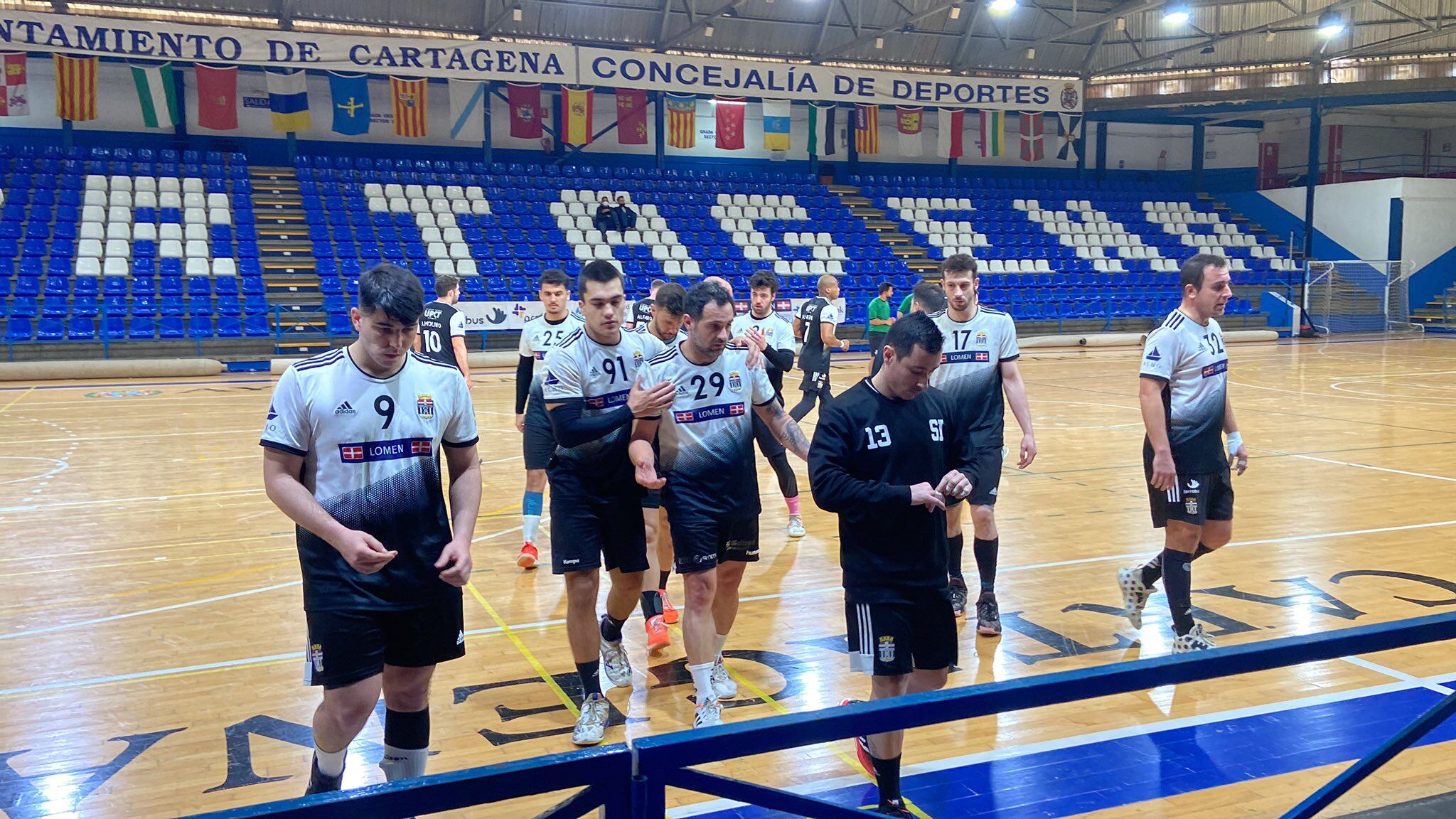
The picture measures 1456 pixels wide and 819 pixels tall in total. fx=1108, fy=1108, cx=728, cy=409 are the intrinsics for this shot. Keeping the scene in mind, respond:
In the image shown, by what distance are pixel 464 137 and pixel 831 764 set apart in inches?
1064

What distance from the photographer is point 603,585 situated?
724 centimetres

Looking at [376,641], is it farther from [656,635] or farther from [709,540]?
[656,635]

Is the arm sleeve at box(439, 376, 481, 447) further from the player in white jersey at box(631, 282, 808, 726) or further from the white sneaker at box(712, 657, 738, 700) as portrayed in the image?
the white sneaker at box(712, 657, 738, 700)

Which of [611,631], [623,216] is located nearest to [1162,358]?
[611,631]

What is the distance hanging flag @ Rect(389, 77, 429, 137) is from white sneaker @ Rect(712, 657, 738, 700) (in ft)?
83.0

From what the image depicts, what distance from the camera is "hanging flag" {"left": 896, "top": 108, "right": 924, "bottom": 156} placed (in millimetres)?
32850

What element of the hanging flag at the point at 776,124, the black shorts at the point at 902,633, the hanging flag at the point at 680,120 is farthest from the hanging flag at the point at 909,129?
the black shorts at the point at 902,633

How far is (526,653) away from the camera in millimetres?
5957

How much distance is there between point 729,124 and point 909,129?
5697 mm

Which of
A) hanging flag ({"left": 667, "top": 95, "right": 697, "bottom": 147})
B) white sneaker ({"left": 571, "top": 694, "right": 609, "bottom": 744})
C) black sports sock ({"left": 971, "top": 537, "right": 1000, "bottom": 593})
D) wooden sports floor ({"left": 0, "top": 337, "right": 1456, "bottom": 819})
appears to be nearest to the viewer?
wooden sports floor ({"left": 0, "top": 337, "right": 1456, "bottom": 819})

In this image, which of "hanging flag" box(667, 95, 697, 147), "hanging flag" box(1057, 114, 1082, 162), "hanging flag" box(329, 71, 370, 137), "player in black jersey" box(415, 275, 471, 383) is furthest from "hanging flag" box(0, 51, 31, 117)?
"hanging flag" box(1057, 114, 1082, 162)

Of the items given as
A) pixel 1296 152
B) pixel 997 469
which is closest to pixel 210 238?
pixel 997 469

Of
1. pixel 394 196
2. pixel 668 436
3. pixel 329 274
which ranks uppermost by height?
pixel 394 196

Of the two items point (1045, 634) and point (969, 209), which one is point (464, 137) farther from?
point (1045, 634)
